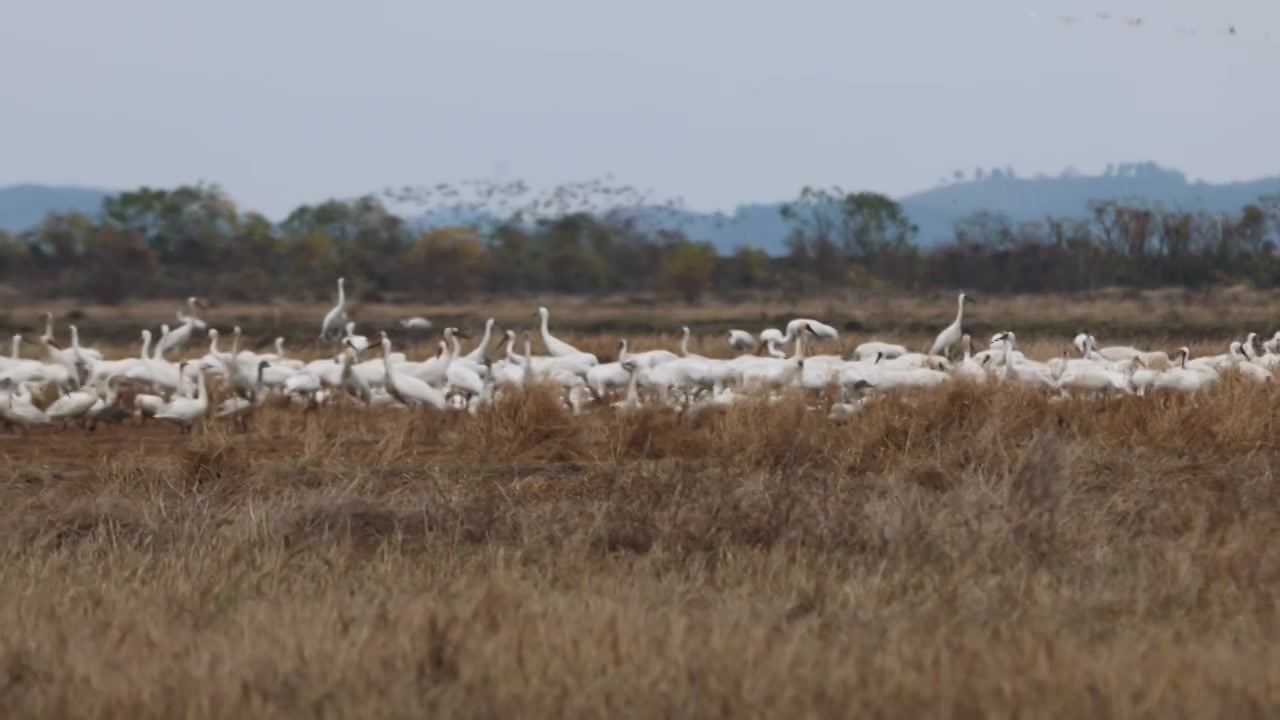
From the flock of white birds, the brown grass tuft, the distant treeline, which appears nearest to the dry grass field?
the brown grass tuft

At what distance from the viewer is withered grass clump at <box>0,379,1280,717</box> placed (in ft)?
19.9

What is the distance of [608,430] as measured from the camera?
13.1 metres

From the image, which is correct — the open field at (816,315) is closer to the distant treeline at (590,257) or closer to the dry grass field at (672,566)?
the distant treeline at (590,257)

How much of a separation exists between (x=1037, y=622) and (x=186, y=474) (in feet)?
19.0

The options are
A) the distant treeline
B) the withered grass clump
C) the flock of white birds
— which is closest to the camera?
the withered grass clump

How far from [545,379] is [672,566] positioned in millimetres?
6285

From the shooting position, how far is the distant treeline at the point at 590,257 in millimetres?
50094

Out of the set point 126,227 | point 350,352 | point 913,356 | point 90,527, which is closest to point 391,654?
point 90,527

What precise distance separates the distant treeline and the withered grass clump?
35817 mm

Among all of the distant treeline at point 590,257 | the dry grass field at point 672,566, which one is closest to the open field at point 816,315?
the distant treeline at point 590,257

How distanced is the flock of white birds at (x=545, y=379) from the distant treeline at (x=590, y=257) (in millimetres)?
27934

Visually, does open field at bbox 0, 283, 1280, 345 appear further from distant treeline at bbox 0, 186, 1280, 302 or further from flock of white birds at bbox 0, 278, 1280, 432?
flock of white birds at bbox 0, 278, 1280, 432

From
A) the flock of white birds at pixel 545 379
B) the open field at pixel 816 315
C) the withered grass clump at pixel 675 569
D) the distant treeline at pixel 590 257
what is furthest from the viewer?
the distant treeline at pixel 590 257

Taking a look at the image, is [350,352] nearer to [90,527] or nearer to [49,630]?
[90,527]
